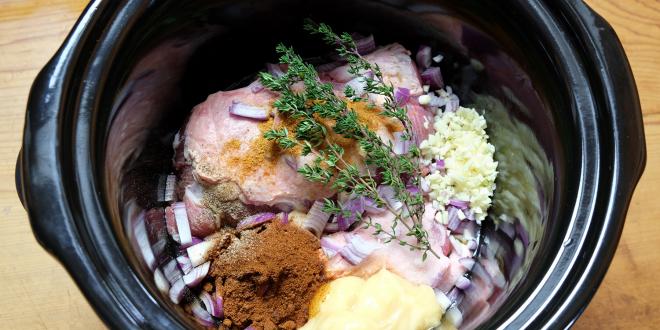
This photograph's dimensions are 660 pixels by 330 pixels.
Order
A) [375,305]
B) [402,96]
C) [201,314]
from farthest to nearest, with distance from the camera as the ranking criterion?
[402,96] < [201,314] < [375,305]

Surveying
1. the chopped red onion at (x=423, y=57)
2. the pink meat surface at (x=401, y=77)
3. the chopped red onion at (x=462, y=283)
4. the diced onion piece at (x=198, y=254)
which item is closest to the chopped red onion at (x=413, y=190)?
the pink meat surface at (x=401, y=77)

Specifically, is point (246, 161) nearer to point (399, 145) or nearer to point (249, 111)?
point (249, 111)

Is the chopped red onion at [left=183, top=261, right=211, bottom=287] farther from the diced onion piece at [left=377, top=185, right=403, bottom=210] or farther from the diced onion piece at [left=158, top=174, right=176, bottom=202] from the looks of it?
the diced onion piece at [left=377, top=185, right=403, bottom=210]

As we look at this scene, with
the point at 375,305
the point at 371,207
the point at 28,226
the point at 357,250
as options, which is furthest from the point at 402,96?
the point at 28,226

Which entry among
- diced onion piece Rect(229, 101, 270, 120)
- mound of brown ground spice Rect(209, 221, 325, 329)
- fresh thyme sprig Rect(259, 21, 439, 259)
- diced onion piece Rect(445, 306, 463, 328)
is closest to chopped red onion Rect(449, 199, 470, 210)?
fresh thyme sprig Rect(259, 21, 439, 259)

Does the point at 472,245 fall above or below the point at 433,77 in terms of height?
below
